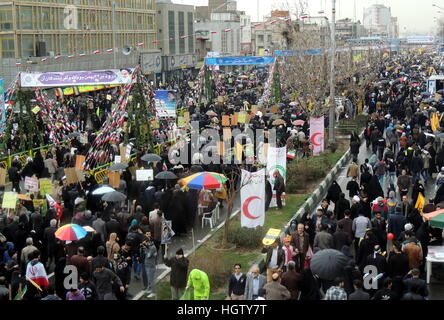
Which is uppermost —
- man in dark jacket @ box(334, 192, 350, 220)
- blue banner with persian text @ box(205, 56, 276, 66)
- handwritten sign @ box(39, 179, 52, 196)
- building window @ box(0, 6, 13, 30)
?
building window @ box(0, 6, 13, 30)

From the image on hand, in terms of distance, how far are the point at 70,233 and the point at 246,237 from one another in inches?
175

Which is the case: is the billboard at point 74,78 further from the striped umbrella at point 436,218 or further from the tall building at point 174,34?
the tall building at point 174,34

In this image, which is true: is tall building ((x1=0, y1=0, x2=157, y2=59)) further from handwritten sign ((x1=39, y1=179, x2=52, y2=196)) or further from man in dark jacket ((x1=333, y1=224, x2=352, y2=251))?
man in dark jacket ((x1=333, y1=224, x2=352, y2=251))

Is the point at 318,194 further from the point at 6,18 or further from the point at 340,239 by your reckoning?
the point at 6,18

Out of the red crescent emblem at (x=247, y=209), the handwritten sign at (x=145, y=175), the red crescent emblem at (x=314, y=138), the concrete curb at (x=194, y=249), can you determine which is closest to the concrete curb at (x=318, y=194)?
the red crescent emblem at (x=247, y=209)

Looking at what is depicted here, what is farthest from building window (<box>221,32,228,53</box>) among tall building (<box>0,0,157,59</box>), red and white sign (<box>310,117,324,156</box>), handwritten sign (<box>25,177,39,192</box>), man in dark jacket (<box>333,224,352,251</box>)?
man in dark jacket (<box>333,224,352,251</box>)

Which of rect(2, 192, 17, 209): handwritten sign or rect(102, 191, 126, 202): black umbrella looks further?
rect(102, 191, 126, 202): black umbrella

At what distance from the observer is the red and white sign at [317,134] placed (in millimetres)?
26500

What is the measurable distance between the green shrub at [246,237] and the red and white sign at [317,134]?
11.0 meters

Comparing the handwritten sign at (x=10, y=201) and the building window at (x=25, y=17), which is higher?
the building window at (x=25, y=17)

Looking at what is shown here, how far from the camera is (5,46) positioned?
154 feet

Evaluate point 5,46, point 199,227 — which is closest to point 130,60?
point 5,46

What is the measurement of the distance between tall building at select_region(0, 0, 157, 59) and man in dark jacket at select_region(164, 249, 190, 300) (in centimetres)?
2990

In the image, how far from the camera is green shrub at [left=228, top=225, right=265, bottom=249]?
1582 centimetres
